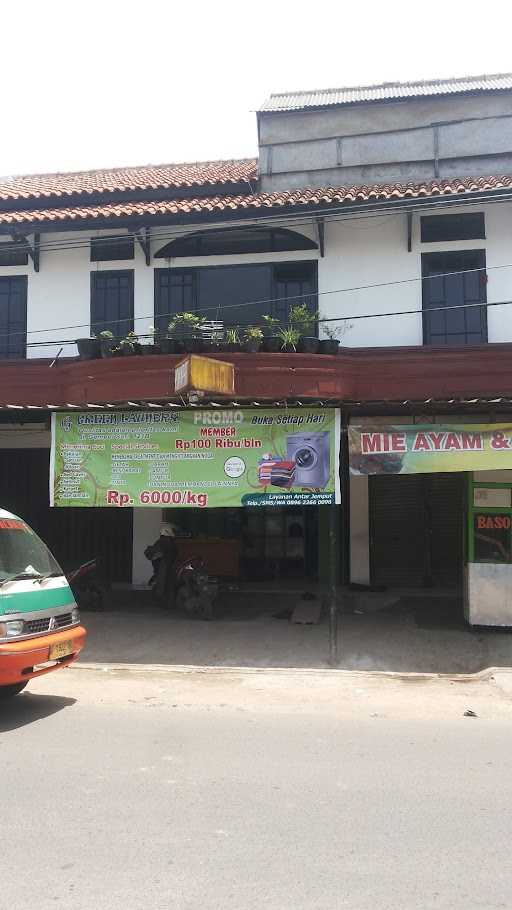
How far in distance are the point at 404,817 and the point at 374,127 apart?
1395 cm

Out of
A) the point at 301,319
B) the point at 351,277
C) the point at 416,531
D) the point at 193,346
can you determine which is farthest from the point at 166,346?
the point at 416,531

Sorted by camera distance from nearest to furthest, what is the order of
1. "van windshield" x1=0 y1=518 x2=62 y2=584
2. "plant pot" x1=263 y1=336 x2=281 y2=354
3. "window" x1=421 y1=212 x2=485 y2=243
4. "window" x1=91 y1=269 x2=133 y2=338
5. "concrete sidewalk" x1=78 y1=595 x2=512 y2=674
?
"van windshield" x1=0 y1=518 x2=62 y2=584 < "concrete sidewalk" x1=78 y1=595 x2=512 y2=674 < "plant pot" x1=263 y1=336 x2=281 y2=354 < "window" x1=421 y1=212 x2=485 y2=243 < "window" x1=91 y1=269 x2=133 y2=338

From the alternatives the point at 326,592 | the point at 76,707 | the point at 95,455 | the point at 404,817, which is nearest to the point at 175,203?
the point at 95,455

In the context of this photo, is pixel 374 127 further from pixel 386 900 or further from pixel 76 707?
pixel 386 900

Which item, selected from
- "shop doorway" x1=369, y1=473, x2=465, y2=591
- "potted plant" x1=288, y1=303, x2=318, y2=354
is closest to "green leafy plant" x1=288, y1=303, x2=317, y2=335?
"potted plant" x1=288, y1=303, x2=318, y2=354

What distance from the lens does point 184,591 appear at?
11.5m

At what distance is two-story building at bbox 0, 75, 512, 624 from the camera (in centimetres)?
1134

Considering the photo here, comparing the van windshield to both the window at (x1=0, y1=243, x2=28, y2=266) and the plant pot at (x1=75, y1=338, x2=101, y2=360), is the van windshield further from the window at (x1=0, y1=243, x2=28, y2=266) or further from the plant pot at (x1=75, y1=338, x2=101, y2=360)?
the window at (x1=0, y1=243, x2=28, y2=266)

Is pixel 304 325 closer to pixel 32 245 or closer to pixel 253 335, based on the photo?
pixel 253 335

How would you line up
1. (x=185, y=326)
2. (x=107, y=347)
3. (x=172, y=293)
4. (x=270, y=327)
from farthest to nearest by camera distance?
1. (x=172, y=293)
2. (x=270, y=327)
3. (x=185, y=326)
4. (x=107, y=347)

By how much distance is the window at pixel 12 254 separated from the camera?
13352mm

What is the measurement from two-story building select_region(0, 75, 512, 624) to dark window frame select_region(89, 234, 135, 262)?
1.5 inches

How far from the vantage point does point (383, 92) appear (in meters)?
15.2

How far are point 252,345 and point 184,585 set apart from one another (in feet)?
13.9
